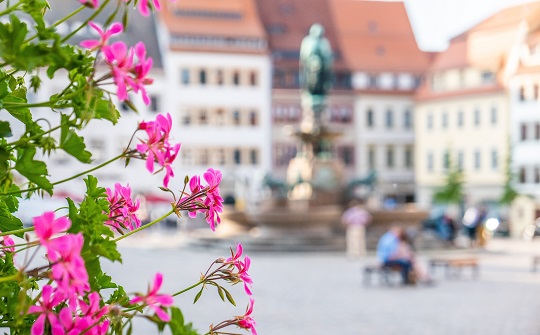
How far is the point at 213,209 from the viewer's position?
252cm

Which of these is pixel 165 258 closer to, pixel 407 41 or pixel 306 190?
pixel 306 190

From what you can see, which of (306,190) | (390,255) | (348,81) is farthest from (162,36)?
(390,255)

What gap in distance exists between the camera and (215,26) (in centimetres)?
5897

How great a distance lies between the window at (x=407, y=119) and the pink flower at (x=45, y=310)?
210 feet

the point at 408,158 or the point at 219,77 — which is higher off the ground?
the point at 219,77

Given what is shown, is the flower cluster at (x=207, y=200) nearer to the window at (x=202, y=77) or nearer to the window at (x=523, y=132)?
the window at (x=523, y=132)

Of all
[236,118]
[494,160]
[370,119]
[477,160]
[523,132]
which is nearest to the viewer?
[523,132]

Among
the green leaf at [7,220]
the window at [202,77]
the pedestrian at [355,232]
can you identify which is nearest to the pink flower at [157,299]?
the green leaf at [7,220]

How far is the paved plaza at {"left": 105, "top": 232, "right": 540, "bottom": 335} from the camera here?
12.9m

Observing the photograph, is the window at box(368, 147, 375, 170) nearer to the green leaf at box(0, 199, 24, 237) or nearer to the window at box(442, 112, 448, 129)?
the window at box(442, 112, 448, 129)

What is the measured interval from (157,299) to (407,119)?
211 ft

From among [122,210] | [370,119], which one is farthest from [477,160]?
[122,210]

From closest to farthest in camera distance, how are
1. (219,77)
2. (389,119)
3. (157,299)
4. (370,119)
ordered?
(157,299) < (219,77) < (370,119) < (389,119)

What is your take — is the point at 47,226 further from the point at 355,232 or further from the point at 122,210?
the point at 355,232
